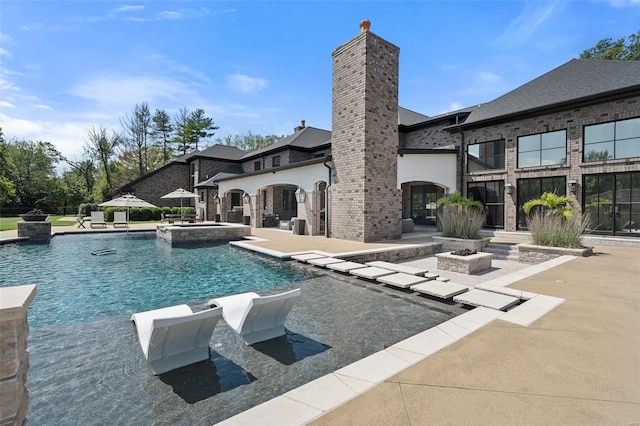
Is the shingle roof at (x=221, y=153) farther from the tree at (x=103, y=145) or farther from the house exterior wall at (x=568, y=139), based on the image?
the house exterior wall at (x=568, y=139)

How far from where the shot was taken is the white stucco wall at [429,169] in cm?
1410

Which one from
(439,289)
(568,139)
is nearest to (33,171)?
(439,289)

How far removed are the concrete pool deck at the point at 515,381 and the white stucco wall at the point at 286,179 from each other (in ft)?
34.6

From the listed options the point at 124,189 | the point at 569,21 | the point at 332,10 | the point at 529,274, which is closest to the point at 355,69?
the point at 332,10

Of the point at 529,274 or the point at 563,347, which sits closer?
the point at 563,347

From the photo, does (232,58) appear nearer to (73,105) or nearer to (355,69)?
(355,69)

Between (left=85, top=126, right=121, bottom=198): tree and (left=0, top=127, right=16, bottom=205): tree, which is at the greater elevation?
(left=85, top=126, right=121, bottom=198): tree

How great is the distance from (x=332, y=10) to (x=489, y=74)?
9093 mm

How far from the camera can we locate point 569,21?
9875 millimetres

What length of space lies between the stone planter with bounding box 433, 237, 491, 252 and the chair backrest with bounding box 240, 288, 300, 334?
332 inches

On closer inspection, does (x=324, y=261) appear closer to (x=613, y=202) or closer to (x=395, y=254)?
(x=395, y=254)

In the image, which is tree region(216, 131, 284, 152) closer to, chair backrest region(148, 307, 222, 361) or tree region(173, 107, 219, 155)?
tree region(173, 107, 219, 155)

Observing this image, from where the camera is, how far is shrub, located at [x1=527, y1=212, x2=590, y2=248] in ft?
29.3

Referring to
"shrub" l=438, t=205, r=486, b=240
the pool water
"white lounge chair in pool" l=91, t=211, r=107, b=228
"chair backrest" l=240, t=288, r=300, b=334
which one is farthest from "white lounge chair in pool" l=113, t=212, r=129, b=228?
"chair backrest" l=240, t=288, r=300, b=334
